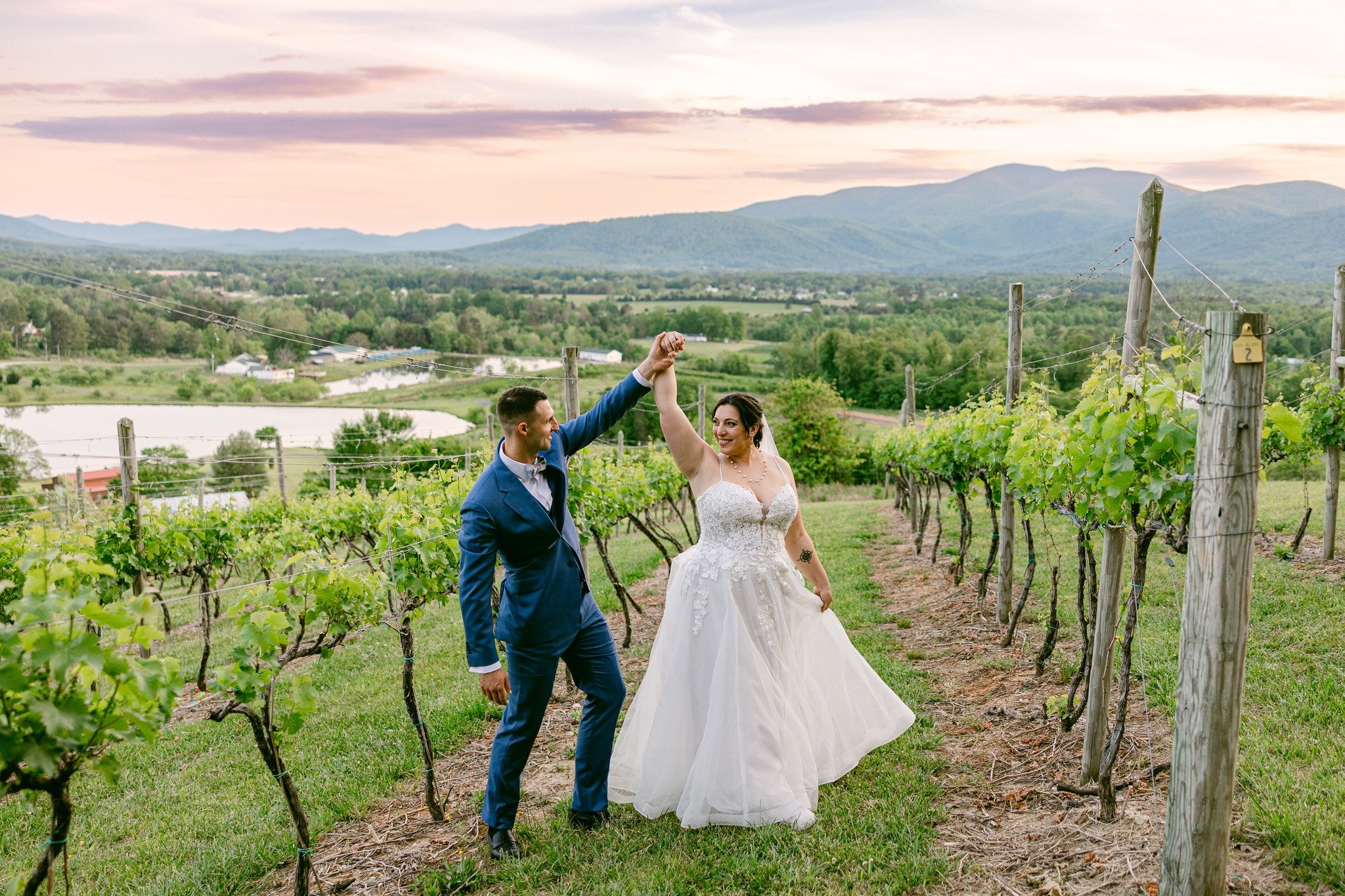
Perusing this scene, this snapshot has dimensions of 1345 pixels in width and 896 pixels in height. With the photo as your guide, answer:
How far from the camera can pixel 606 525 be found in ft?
31.8

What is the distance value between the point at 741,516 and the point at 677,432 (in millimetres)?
554

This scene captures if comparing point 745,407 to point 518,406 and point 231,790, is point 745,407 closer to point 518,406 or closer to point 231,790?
point 518,406

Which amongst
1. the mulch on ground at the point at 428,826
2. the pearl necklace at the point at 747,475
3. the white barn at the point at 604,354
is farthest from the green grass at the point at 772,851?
the white barn at the point at 604,354

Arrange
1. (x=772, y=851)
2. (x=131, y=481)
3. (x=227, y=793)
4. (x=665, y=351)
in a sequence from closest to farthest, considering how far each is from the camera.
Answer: (x=772, y=851) → (x=665, y=351) → (x=227, y=793) → (x=131, y=481)

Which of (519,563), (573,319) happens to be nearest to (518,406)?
(519,563)

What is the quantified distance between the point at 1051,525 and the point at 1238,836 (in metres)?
10.5

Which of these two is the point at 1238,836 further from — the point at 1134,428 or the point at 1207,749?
the point at 1134,428

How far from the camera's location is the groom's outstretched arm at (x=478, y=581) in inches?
152

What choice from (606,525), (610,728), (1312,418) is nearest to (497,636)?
(610,728)

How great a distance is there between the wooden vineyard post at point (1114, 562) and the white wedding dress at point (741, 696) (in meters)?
1.01

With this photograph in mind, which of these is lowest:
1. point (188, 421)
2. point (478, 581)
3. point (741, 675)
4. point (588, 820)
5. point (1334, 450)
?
point (188, 421)

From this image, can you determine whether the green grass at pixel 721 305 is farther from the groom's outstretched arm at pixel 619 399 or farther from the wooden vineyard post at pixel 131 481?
the groom's outstretched arm at pixel 619 399

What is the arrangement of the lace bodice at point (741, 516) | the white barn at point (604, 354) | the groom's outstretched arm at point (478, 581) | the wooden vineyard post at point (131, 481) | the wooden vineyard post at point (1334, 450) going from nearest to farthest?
the groom's outstretched arm at point (478, 581) → the lace bodice at point (741, 516) → the wooden vineyard post at point (1334, 450) → the wooden vineyard post at point (131, 481) → the white barn at point (604, 354)

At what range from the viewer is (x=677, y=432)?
451 centimetres
